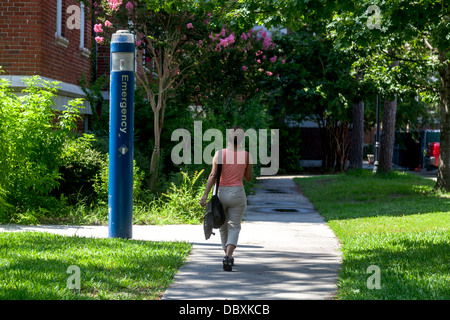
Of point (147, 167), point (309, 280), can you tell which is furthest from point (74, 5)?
point (309, 280)

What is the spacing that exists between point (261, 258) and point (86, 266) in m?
2.45

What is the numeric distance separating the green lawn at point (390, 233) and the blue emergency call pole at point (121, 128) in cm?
341

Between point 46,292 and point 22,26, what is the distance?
9023 millimetres

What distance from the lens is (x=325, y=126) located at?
33.2 meters

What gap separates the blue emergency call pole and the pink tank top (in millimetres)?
2183

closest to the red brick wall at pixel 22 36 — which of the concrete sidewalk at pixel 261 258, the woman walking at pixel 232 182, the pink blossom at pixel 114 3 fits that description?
the pink blossom at pixel 114 3

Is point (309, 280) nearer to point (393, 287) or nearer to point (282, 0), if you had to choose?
point (393, 287)

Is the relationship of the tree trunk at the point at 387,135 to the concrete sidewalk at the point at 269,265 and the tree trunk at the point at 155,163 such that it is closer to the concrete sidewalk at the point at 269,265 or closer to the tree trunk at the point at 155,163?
the concrete sidewalk at the point at 269,265

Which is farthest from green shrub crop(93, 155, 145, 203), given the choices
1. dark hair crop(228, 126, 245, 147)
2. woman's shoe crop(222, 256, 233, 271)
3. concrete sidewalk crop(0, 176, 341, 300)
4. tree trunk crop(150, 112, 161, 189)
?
woman's shoe crop(222, 256, 233, 271)

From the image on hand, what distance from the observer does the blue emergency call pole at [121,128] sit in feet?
32.1

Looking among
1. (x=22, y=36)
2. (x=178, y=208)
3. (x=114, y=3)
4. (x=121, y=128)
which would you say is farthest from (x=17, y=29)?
(x=121, y=128)

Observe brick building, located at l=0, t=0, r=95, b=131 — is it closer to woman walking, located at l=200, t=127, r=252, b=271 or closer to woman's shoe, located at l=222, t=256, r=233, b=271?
woman walking, located at l=200, t=127, r=252, b=271

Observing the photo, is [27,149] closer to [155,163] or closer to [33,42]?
[33,42]

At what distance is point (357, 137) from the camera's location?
25703mm
